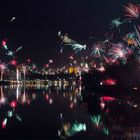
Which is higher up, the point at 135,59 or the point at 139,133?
the point at 135,59

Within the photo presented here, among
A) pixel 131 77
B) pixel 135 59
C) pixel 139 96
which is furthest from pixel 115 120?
pixel 135 59

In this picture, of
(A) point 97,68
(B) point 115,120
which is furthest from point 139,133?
(A) point 97,68

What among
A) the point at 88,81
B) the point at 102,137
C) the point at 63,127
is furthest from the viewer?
the point at 88,81

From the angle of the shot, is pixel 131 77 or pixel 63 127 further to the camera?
pixel 131 77

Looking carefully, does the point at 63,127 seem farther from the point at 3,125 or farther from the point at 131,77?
the point at 131,77

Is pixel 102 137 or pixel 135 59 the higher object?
pixel 135 59

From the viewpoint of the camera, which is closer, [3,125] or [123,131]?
[123,131]

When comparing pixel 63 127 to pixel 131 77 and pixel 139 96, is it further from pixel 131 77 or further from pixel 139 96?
pixel 131 77

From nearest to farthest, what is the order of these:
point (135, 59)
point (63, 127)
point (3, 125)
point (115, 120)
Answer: point (63, 127)
point (3, 125)
point (115, 120)
point (135, 59)

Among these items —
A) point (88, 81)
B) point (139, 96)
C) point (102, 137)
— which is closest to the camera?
point (102, 137)
